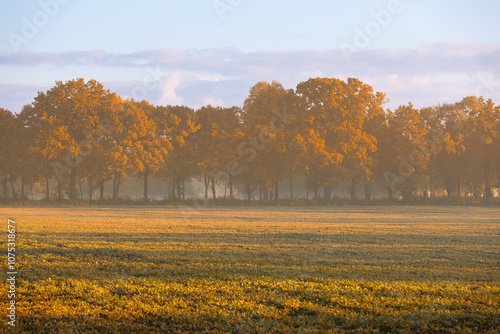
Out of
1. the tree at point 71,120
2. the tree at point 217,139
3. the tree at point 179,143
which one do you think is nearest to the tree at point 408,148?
the tree at point 217,139

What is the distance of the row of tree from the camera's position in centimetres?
6731

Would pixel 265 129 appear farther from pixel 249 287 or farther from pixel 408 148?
pixel 249 287

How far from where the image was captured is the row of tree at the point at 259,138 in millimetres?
67312

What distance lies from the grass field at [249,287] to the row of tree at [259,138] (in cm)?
4869

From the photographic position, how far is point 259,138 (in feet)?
234

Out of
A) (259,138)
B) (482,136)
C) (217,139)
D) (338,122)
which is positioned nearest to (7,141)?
(217,139)

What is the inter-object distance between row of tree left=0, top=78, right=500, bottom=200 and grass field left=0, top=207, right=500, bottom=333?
48.7 metres

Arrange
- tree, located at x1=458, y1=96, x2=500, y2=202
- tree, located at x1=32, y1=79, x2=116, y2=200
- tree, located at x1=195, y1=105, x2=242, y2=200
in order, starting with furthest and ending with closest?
tree, located at x1=458, y1=96, x2=500, y2=202 → tree, located at x1=195, y1=105, x2=242, y2=200 → tree, located at x1=32, y1=79, x2=116, y2=200

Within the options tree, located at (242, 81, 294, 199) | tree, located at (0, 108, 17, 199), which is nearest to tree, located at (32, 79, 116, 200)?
tree, located at (0, 108, 17, 199)

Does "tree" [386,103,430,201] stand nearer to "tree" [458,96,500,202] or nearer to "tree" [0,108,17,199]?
"tree" [458,96,500,202]

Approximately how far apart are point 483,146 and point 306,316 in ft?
261

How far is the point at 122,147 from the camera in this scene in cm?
6850

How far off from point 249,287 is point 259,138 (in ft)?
198

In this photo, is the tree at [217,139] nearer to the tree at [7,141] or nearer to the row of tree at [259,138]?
the row of tree at [259,138]
